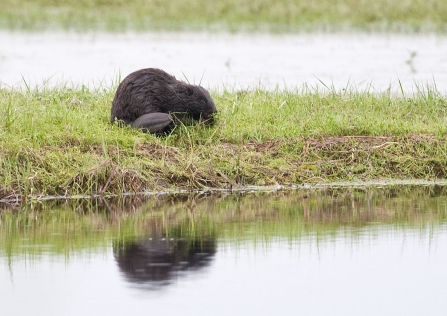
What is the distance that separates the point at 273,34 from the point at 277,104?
1038 cm

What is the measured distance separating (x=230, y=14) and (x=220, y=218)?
1504 cm

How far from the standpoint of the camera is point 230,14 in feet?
71.9

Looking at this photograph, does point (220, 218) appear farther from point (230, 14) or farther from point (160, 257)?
point (230, 14)

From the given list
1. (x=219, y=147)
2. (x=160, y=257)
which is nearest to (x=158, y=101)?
(x=219, y=147)

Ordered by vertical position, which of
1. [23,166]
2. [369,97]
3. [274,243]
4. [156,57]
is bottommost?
[274,243]

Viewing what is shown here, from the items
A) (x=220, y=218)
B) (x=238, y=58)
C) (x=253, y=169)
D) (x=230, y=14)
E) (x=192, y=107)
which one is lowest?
(x=220, y=218)

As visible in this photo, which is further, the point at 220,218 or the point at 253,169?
the point at 253,169

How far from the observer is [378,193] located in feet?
27.4

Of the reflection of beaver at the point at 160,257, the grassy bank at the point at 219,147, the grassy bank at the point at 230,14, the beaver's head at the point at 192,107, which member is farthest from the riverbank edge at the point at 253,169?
the grassy bank at the point at 230,14

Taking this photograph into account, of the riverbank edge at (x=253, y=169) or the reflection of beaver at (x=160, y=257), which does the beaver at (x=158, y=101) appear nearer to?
the riverbank edge at (x=253, y=169)

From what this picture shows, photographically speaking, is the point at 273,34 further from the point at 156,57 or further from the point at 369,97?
the point at 369,97

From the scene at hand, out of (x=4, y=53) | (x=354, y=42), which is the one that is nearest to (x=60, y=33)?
(x=4, y=53)

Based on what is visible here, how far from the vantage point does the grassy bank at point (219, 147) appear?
8.16 meters

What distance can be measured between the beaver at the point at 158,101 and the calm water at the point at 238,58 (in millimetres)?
3517
